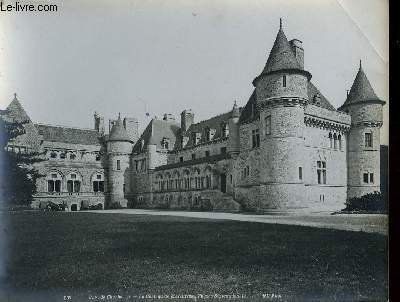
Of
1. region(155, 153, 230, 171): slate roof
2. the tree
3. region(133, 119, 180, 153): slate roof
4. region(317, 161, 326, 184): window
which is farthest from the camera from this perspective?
region(133, 119, 180, 153): slate roof

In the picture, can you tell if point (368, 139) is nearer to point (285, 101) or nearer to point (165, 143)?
point (285, 101)

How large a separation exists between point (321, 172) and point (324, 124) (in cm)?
276

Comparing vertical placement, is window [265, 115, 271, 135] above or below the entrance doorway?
above

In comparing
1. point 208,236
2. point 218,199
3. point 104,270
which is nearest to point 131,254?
point 104,270

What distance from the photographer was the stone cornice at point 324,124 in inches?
765

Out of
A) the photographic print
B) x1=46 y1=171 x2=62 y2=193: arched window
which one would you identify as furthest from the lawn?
x1=46 y1=171 x2=62 y2=193: arched window

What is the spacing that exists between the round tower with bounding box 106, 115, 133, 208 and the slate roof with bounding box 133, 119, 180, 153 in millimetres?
1554

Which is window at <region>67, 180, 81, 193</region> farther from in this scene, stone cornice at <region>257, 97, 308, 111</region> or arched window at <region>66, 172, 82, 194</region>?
stone cornice at <region>257, 97, 308, 111</region>

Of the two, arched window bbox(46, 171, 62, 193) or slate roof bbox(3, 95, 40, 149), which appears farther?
arched window bbox(46, 171, 62, 193)

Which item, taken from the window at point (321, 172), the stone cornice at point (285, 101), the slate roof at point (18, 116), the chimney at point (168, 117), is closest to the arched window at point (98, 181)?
the chimney at point (168, 117)

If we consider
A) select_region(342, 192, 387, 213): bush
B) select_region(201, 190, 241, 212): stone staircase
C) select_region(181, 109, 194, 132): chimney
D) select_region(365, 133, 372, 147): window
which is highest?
select_region(181, 109, 194, 132): chimney

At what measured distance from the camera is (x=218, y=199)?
24.3 meters

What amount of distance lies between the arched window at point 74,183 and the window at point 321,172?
17148 mm

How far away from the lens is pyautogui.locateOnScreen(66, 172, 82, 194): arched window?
26394 millimetres
